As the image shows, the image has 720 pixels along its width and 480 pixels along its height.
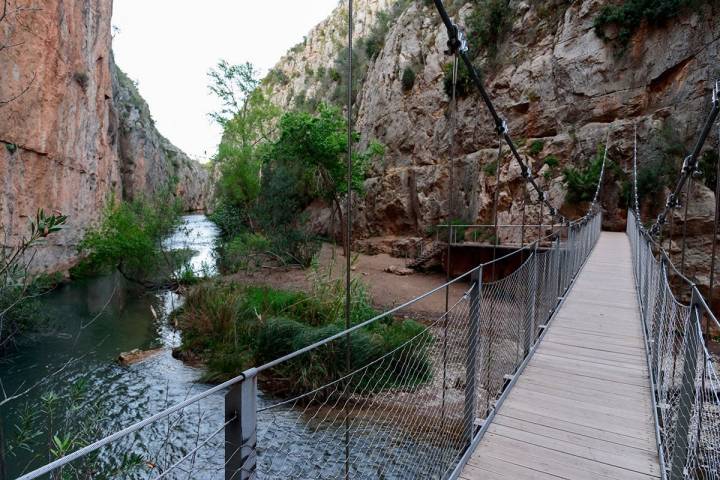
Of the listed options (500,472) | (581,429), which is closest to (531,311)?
(581,429)

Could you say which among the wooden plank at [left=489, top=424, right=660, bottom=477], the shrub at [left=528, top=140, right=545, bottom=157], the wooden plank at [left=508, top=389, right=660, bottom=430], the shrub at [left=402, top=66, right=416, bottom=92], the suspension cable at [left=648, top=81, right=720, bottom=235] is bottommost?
the wooden plank at [left=489, top=424, right=660, bottom=477]

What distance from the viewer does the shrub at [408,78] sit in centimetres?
1859

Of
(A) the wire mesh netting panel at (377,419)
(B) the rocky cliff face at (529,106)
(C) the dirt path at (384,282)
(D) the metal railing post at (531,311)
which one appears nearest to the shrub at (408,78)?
(B) the rocky cliff face at (529,106)

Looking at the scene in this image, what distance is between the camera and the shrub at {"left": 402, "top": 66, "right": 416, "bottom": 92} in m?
18.6

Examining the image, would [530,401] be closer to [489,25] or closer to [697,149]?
[697,149]

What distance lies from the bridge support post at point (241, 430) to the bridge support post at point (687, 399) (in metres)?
1.87

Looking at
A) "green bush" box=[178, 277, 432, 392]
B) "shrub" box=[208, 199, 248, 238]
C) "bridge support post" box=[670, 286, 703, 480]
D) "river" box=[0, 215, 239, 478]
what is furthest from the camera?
"shrub" box=[208, 199, 248, 238]

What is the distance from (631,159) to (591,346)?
11.4m

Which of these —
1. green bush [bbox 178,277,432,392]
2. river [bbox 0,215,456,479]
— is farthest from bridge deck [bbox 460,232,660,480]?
green bush [bbox 178,277,432,392]

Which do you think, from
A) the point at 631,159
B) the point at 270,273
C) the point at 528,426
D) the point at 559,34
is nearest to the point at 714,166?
the point at 631,159

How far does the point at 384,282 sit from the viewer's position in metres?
12.6

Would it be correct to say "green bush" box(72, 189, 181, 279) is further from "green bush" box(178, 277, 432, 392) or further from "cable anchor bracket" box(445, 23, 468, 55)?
"cable anchor bracket" box(445, 23, 468, 55)

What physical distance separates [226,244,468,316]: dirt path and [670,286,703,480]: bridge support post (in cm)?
769

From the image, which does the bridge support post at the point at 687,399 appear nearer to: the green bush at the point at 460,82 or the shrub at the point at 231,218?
the green bush at the point at 460,82
